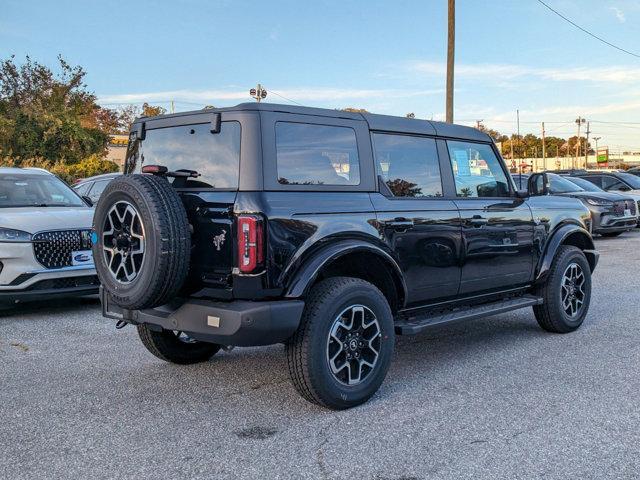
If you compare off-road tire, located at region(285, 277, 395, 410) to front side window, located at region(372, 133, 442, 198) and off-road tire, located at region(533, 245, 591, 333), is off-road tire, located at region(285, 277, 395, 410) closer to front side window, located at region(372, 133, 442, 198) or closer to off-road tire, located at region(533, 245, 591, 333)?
front side window, located at region(372, 133, 442, 198)

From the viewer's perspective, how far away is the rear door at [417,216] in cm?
480

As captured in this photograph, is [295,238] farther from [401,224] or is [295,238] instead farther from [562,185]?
[562,185]

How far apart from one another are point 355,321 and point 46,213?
177 inches

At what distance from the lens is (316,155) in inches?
176

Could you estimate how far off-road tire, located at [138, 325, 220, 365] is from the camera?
17.0ft

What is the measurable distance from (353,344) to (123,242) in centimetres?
161

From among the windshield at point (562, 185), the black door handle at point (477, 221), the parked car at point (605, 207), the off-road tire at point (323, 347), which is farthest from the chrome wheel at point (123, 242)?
the windshield at point (562, 185)

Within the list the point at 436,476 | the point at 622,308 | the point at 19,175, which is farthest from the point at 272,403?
the point at 19,175

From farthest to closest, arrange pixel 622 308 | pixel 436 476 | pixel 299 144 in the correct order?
pixel 622 308 < pixel 299 144 < pixel 436 476

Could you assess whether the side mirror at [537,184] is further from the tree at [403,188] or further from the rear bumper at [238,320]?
the rear bumper at [238,320]

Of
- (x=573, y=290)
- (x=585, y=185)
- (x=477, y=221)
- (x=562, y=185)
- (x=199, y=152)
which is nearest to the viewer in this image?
(x=199, y=152)

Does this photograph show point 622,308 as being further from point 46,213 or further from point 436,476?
point 46,213

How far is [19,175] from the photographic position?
8.38 m

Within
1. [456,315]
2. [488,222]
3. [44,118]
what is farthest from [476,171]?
[44,118]
